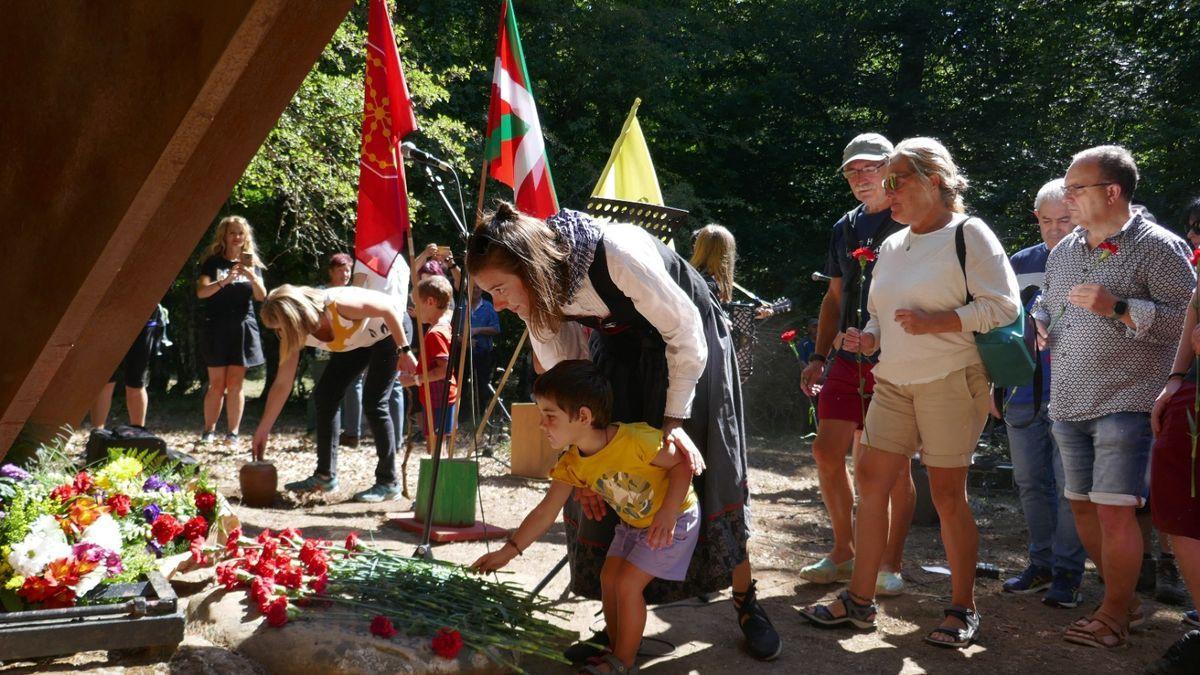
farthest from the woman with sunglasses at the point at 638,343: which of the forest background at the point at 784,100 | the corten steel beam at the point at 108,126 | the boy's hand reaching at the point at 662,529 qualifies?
the forest background at the point at 784,100

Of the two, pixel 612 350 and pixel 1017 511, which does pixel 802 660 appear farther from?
pixel 1017 511

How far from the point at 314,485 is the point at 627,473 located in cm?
397

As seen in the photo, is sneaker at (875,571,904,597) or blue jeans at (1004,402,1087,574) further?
blue jeans at (1004,402,1087,574)

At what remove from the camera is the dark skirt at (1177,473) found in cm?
320

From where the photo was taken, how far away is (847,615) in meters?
3.96

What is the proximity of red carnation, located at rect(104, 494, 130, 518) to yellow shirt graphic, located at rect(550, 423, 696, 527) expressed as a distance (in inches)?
59.1

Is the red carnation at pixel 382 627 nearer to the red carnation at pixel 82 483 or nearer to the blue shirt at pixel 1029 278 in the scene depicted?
the red carnation at pixel 82 483

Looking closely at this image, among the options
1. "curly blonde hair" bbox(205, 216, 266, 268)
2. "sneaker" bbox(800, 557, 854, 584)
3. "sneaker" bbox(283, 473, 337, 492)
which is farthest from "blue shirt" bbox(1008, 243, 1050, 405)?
"curly blonde hair" bbox(205, 216, 266, 268)

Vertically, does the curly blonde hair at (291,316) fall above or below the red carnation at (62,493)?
above

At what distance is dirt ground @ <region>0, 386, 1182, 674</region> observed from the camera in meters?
3.65

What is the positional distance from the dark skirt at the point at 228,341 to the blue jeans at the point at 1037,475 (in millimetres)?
5816

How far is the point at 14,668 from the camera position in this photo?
276 centimetres

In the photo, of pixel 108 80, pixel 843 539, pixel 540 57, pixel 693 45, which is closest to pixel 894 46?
pixel 693 45

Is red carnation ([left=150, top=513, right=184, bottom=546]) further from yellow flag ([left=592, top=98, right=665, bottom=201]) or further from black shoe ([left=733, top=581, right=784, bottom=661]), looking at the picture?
yellow flag ([left=592, top=98, right=665, bottom=201])
